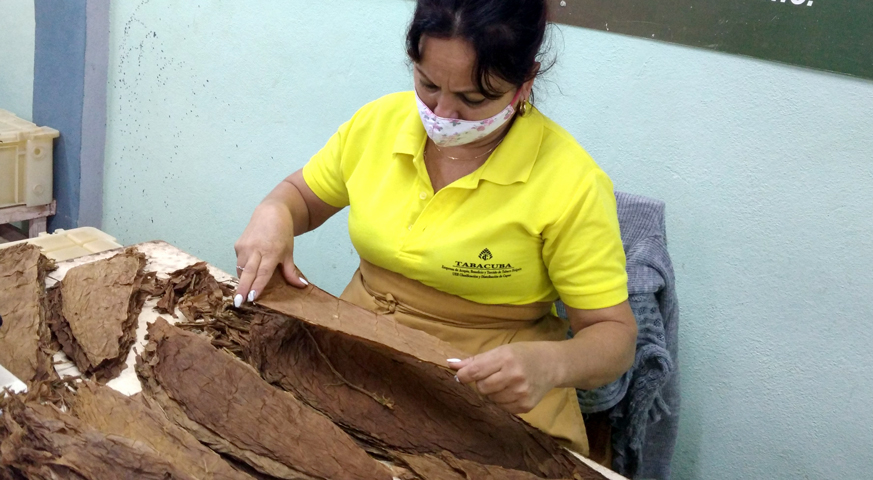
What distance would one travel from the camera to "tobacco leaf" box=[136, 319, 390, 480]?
1085 mm

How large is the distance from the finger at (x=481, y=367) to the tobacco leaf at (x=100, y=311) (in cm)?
65

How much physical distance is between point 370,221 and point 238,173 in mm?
1588

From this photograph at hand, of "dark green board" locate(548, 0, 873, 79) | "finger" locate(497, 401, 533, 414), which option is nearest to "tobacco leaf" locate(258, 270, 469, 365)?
"finger" locate(497, 401, 533, 414)

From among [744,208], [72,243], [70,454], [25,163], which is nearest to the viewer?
[70,454]

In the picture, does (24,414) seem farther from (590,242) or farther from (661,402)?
(661,402)

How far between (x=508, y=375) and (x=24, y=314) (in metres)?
0.97

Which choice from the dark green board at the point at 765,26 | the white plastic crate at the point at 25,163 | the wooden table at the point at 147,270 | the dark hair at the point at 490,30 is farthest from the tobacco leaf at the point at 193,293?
the white plastic crate at the point at 25,163

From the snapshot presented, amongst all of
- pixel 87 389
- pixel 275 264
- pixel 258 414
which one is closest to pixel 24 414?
pixel 87 389

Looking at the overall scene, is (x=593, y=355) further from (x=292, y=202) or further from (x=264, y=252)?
(x=292, y=202)

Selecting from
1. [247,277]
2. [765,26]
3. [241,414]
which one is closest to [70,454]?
[241,414]

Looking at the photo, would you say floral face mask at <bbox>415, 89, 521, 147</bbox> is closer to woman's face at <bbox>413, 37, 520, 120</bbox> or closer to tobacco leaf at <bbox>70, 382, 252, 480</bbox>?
woman's face at <bbox>413, 37, 520, 120</bbox>

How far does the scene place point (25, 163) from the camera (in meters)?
3.23

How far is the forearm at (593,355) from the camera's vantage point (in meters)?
1.21

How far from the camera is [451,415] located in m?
1.25
